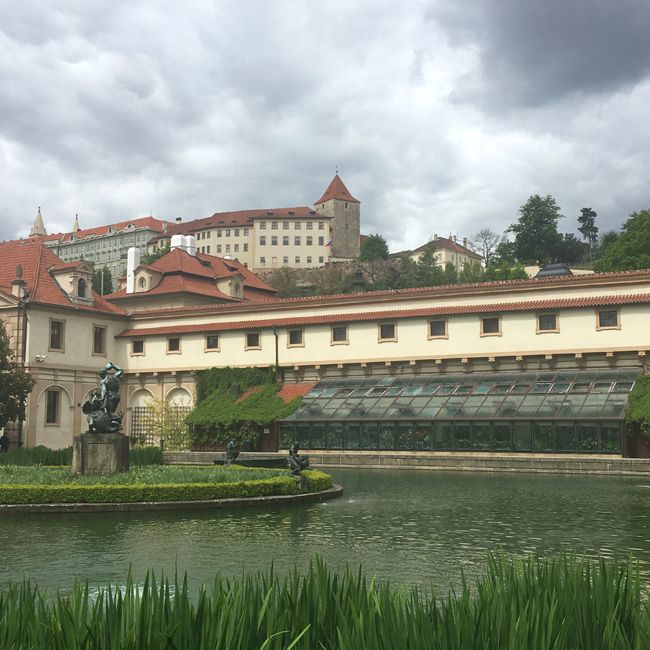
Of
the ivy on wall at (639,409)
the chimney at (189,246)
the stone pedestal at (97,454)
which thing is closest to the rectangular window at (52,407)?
the stone pedestal at (97,454)

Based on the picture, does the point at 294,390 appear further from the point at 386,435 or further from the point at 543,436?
the point at 543,436

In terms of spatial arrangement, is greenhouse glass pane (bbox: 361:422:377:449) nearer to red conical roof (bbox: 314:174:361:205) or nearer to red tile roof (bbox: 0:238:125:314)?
red tile roof (bbox: 0:238:125:314)

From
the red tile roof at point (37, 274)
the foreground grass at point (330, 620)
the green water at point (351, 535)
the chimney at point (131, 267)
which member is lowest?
the green water at point (351, 535)

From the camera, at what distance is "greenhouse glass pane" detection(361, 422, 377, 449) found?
42.5 m

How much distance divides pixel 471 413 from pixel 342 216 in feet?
440

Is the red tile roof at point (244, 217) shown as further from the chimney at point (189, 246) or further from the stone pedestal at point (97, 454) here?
the stone pedestal at point (97, 454)

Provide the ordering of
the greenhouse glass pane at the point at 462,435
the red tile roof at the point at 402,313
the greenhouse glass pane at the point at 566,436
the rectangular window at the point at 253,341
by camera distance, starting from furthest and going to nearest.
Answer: the rectangular window at the point at 253,341, the red tile roof at the point at 402,313, the greenhouse glass pane at the point at 462,435, the greenhouse glass pane at the point at 566,436

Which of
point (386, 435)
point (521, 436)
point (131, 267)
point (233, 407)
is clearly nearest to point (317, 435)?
point (386, 435)

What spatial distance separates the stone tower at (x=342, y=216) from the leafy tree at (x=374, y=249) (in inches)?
360

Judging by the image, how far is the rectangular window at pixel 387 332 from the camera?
47.8 metres

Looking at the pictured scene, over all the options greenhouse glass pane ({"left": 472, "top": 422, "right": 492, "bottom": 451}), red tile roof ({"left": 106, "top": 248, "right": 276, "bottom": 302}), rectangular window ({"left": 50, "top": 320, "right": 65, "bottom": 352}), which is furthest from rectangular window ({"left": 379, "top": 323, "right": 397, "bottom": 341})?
red tile roof ({"left": 106, "top": 248, "right": 276, "bottom": 302})

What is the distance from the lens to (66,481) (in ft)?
77.6

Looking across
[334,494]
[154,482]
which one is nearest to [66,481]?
[154,482]

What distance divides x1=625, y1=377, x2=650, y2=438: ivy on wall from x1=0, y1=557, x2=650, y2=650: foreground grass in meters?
32.2
